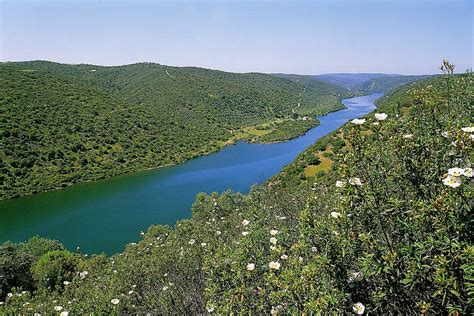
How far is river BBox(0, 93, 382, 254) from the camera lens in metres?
39.4

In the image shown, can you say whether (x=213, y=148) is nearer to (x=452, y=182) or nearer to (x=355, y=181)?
(x=355, y=181)

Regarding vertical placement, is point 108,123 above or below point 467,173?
below

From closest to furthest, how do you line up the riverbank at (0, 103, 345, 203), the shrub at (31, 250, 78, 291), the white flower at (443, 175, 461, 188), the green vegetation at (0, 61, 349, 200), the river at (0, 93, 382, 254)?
the white flower at (443, 175, 461, 188), the shrub at (31, 250, 78, 291), the river at (0, 93, 382, 254), the riverbank at (0, 103, 345, 203), the green vegetation at (0, 61, 349, 200)

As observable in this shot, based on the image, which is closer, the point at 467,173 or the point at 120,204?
the point at 467,173

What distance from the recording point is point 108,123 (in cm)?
7569

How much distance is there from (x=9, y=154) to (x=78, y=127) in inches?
621

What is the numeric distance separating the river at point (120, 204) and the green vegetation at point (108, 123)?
4.00 m

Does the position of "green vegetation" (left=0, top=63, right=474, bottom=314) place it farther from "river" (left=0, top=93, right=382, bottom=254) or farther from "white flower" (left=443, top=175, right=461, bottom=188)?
"river" (left=0, top=93, right=382, bottom=254)

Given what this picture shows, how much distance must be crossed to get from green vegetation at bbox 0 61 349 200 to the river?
3997 millimetres

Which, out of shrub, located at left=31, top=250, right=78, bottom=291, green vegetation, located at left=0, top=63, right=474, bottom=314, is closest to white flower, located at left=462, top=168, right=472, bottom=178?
green vegetation, located at left=0, top=63, right=474, bottom=314

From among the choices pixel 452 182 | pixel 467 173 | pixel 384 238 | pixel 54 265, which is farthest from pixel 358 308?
pixel 54 265

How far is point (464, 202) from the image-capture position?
3.02 meters

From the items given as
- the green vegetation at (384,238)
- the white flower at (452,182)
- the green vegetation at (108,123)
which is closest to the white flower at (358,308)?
the green vegetation at (384,238)

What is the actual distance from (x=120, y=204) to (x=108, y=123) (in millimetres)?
32385
